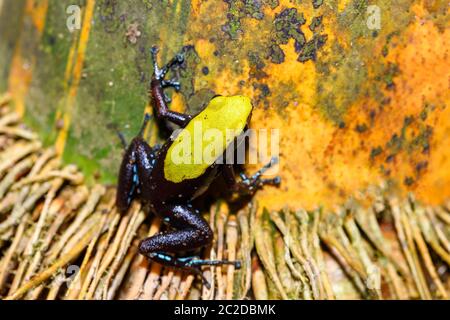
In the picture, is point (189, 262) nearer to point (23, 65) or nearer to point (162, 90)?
point (162, 90)

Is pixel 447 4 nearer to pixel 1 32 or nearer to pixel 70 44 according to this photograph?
pixel 70 44

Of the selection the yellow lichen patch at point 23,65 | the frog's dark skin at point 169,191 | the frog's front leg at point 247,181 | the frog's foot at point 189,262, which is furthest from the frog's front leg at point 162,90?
the yellow lichen patch at point 23,65

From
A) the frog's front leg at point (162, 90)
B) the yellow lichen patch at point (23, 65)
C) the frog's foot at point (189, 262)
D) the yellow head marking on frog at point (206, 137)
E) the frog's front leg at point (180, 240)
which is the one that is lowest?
the frog's foot at point (189, 262)

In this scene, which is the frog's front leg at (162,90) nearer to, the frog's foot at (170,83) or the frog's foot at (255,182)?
the frog's foot at (170,83)

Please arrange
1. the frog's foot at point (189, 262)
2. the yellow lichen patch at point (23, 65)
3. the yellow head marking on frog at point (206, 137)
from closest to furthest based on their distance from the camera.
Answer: the yellow head marking on frog at point (206, 137) < the frog's foot at point (189, 262) < the yellow lichen patch at point (23, 65)

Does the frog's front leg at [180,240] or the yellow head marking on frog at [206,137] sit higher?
the yellow head marking on frog at [206,137]

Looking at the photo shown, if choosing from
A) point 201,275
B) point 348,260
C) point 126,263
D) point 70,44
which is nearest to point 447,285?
point 348,260

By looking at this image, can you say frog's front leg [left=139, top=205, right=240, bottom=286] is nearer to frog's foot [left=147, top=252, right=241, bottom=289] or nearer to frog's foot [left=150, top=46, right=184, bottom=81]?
frog's foot [left=147, top=252, right=241, bottom=289]
